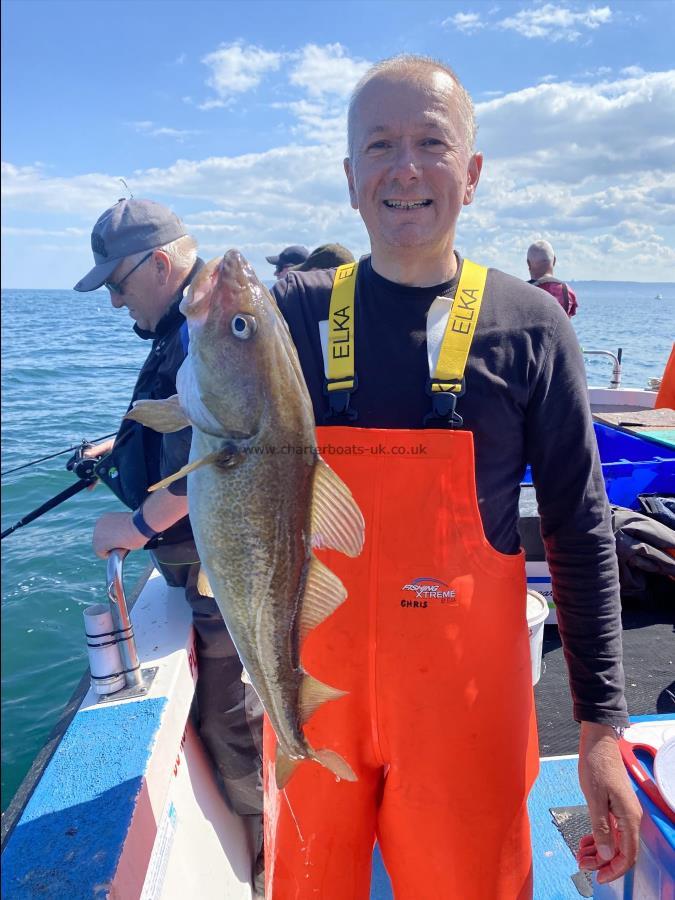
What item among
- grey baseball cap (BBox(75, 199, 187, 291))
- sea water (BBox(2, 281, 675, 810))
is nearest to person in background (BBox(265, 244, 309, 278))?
sea water (BBox(2, 281, 675, 810))

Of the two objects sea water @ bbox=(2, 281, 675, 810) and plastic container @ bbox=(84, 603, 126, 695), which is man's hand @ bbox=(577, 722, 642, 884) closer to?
plastic container @ bbox=(84, 603, 126, 695)

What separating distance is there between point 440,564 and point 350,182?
4.19 ft

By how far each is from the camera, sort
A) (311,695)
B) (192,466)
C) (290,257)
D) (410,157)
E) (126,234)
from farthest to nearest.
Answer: (290,257) → (126,234) → (410,157) → (311,695) → (192,466)

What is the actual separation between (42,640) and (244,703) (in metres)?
5.28

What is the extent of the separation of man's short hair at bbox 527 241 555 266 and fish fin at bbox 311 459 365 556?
8970mm

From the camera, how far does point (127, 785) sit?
1.98 meters

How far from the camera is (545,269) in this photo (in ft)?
31.1

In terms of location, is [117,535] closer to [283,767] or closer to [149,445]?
[149,445]

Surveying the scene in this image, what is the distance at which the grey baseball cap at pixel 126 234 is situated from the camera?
3.03 m

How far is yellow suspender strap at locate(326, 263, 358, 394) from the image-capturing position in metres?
1.86

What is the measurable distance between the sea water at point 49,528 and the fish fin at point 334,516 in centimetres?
412

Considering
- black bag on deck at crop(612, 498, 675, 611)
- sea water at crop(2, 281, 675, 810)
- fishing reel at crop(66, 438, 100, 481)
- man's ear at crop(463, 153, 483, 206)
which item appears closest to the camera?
man's ear at crop(463, 153, 483, 206)

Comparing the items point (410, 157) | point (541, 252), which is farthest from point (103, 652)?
point (541, 252)

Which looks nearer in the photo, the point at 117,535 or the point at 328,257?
the point at 117,535
